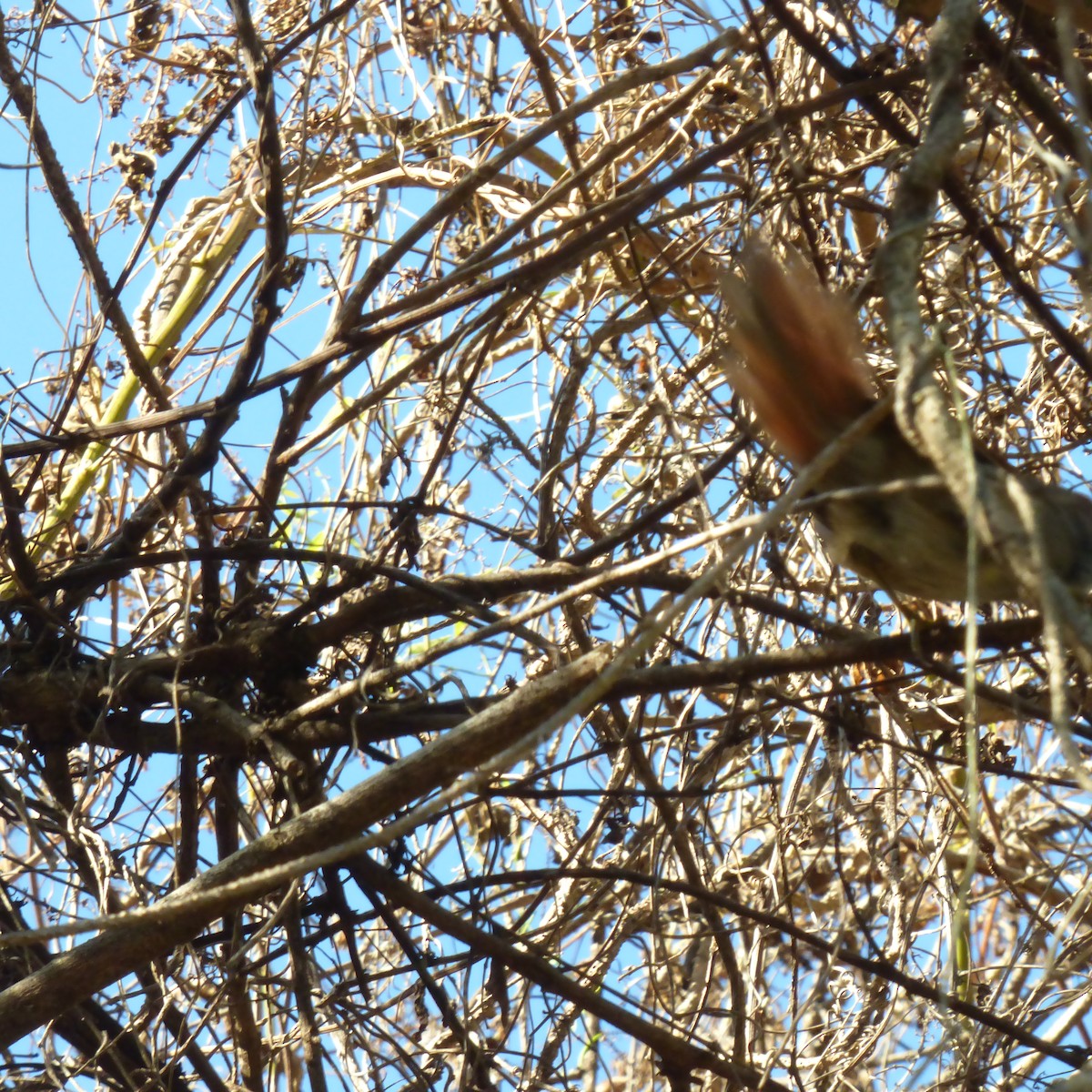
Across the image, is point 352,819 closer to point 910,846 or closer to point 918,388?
point 918,388

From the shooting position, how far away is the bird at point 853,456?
1701 millimetres

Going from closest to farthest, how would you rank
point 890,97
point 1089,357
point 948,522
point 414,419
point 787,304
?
point 787,304
point 948,522
point 1089,357
point 890,97
point 414,419

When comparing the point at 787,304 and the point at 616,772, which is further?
the point at 616,772

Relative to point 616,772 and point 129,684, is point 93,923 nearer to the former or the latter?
point 129,684

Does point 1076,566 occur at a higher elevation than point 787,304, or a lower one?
lower

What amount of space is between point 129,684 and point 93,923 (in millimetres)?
1111

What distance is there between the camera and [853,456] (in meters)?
1.85

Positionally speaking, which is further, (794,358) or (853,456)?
(853,456)

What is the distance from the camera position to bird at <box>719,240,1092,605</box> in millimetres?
1701

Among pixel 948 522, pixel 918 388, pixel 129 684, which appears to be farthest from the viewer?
pixel 129 684

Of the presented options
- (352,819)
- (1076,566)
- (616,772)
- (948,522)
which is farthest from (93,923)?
(616,772)

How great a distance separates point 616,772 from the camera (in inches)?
112

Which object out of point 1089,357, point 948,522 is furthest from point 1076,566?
point 1089,357

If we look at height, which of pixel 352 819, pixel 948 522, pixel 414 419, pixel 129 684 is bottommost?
pixel 948 522
